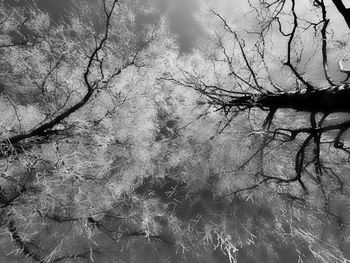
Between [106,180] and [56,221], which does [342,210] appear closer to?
[106,180]

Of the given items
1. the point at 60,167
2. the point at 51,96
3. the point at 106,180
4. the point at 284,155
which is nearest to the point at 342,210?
the point at 284,155

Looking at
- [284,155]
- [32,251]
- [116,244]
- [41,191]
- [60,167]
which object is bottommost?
[32,251]

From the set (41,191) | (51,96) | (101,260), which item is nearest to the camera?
(41,191)

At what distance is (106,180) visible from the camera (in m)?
9.45

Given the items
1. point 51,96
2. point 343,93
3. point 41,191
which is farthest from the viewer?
point 51,96

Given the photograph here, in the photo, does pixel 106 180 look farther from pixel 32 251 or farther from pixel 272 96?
pixel 272 96

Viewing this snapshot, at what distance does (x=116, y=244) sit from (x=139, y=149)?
313 centimetres

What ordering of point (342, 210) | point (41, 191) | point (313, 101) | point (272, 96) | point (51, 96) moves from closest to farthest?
point (313, 101) < point (272, 96) < point (41, 191) < point (51, 96) < point (342, 210)

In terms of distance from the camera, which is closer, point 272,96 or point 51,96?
point 272,96

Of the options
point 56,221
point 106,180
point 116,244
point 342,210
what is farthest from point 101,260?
point 342,210

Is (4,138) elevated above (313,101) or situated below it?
below

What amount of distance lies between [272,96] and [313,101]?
2.07 feet

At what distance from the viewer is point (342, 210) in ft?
29.6

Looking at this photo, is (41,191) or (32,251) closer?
(41,191)
